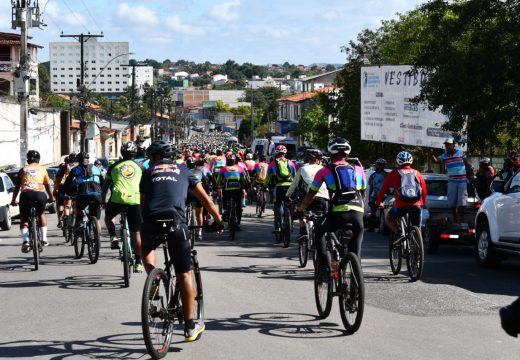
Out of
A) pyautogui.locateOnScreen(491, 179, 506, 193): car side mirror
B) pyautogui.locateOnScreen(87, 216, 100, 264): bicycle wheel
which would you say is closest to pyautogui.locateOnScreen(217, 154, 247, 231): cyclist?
pyautogui.locateOnScreen(87, 216, 100, 264): bicycle wheel

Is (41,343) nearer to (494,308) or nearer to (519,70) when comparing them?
(494,308)

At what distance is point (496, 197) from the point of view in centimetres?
1480

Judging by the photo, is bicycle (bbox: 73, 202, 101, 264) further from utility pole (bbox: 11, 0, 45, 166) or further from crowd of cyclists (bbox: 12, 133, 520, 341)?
utility pole (bbox: 11, 0, 45, 166)

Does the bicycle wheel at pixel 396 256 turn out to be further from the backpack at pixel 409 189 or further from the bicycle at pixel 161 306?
the bicycle at pixel 161 306

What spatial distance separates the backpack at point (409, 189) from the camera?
13023 mm

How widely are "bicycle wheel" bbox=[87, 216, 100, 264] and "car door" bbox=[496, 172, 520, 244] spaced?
620 centimetres

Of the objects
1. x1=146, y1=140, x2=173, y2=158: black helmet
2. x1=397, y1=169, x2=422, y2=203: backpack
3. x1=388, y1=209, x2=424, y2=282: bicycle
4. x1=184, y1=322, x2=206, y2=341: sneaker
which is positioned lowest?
x1=184, y1=322, x2=206, y2=341: sneaker

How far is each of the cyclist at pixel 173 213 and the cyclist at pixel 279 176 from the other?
31.8 feet

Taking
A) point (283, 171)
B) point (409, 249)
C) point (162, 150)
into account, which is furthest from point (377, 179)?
point (162, 150)

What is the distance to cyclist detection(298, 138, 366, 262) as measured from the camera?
9.59 metres

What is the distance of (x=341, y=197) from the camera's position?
31.5ft

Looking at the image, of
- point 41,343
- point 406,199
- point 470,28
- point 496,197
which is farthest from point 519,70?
point 41,343

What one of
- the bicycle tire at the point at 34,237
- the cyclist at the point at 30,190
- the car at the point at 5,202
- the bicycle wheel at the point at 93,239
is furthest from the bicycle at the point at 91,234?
the car at the point at 5,202

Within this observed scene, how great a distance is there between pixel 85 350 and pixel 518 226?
7762 millimetres
